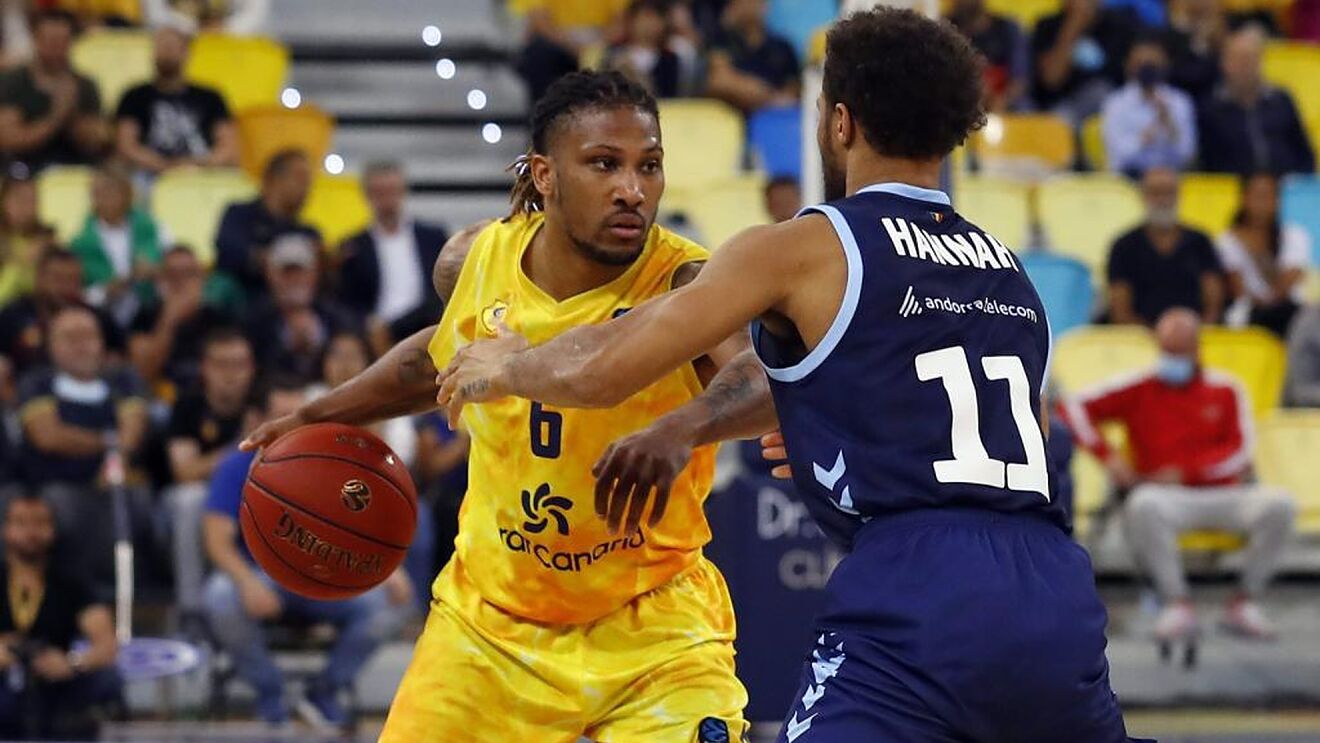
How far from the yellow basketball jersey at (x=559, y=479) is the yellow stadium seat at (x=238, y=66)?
26.6 ft

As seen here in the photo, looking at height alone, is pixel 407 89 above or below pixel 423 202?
above

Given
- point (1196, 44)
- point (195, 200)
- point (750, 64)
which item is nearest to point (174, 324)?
point (195, 200)

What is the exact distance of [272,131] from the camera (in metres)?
11.5

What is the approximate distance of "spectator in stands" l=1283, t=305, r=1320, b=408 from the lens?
10.4m

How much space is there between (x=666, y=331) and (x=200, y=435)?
5785 mm

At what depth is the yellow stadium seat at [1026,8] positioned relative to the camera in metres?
13.3

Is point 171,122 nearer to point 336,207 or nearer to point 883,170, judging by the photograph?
point 336,207

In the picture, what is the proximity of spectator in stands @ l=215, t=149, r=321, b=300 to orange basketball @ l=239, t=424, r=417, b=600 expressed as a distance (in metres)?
5.54

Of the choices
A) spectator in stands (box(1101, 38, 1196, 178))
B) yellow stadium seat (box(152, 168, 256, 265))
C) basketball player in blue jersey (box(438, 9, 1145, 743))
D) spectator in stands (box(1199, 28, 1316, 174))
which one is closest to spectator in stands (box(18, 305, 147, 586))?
yellow stadium seat (box(152, 168, 256, 265))

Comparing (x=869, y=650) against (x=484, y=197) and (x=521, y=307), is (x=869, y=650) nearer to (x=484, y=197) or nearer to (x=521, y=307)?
(x=521, y=307)

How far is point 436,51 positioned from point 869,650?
1019 cm

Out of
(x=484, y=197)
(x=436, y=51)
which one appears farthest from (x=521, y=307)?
(x=436, y=51)

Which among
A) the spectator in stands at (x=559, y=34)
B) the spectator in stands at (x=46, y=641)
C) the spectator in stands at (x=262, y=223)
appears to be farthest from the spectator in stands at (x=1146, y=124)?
the spectator in stands at (x=46, y=641)

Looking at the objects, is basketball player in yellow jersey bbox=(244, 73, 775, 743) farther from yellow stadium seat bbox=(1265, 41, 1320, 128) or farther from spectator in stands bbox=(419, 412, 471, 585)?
yellow stadium seat bbox=(1265, 41, 1320, 128)
